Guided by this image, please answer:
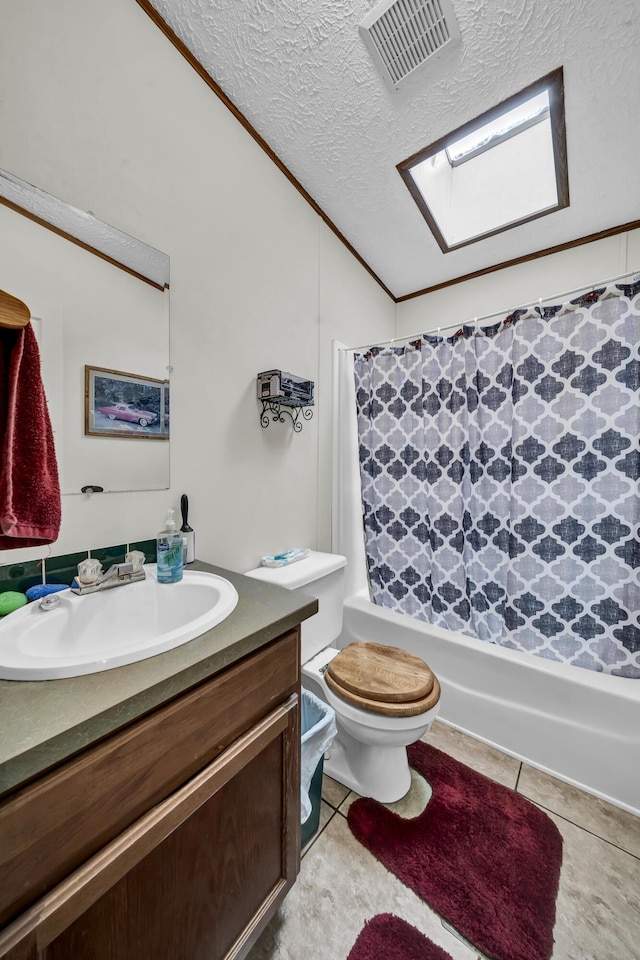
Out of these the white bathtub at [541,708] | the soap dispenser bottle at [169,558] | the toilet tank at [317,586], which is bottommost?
the white bathtub at [541,708]

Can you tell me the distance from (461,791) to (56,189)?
91.2 inches

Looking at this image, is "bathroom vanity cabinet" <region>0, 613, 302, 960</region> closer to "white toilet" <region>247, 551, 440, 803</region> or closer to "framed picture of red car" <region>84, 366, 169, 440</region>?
"white toilet" <region>247, 551, 440, 803</region>

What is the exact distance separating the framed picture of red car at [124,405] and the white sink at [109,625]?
1.40 ft

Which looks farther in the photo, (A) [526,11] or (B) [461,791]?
(B) [461,791]

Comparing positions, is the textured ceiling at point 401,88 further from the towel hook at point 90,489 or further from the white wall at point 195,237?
the towel hook at point 90,489

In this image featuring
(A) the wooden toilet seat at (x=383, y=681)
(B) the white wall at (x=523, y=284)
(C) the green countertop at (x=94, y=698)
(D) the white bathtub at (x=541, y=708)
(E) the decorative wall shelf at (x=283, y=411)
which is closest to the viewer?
(C) the green countertop at (x=94, y=698)

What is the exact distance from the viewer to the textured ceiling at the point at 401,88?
1094 millimetres

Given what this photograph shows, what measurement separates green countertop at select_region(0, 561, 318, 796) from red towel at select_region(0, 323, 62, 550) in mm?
328

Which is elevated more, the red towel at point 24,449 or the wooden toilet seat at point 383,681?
the red towel at point 24,449

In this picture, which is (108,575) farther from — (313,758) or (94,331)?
(313,758)

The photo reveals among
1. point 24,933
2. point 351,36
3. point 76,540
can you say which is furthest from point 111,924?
point 351,36

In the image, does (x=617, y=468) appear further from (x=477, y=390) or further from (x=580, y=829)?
(x=580, y=829)

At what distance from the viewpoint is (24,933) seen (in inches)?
17.1

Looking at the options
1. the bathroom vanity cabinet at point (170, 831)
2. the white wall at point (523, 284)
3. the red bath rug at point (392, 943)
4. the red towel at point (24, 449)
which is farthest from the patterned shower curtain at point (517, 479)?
the red towel at point (24, 449)
